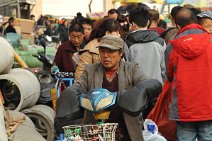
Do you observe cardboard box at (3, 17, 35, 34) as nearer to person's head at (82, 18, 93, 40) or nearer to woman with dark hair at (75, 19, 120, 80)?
person's head at (82, 18, 93, 40)

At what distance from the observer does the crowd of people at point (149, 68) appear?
4297 mm

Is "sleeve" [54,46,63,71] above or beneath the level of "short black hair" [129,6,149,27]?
beneath

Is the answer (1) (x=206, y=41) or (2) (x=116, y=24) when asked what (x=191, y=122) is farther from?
(2) (x=116, y=24)

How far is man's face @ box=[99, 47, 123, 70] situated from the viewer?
4348mm

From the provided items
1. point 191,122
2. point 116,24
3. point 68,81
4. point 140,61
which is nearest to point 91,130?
point 191,122

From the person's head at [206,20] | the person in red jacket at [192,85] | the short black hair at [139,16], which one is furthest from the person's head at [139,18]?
the person in red jacket at [192,85]

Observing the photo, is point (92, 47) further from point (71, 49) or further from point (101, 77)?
point (71, 49)

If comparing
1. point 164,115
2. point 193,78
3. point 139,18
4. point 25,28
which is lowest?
point 25,28

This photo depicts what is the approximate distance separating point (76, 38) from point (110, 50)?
11.9ft

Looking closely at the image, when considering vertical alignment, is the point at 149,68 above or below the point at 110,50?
below

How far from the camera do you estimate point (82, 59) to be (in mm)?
6023

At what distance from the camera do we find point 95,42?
611 cm

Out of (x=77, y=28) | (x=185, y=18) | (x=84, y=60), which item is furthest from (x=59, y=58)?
(x=185, y=18)

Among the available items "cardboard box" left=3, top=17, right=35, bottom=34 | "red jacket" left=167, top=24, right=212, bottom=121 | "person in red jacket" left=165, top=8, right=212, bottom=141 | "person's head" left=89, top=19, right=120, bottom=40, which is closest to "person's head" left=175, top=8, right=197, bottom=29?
"person in red jacket" left=165, top=8, right=212, bottom=141
